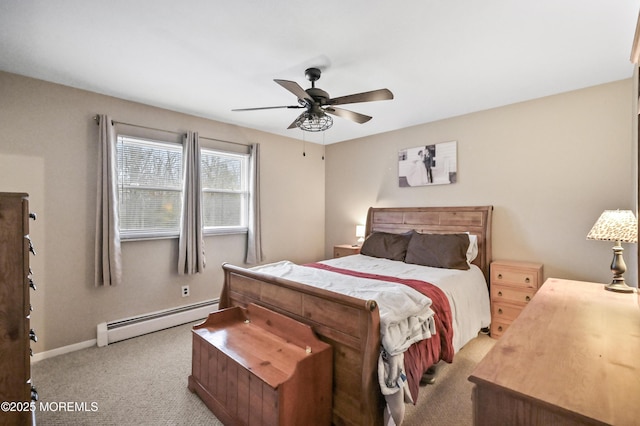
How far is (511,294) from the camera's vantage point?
2.96m

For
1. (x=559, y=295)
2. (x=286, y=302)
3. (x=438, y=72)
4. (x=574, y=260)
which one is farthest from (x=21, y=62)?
(x=574, y=260)

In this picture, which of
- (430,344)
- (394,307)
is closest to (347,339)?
(394,307)

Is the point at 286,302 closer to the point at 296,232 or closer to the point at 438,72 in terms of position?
the point at 438,72

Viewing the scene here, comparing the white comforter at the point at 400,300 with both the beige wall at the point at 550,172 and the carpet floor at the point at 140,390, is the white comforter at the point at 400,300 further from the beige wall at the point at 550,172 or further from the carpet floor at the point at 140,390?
the beige wall at the point at 550,172

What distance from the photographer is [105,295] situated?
296 cm

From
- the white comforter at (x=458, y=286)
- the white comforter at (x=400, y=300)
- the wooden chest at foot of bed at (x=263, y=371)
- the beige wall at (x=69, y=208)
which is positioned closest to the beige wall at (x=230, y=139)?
the beige wall at (x=69, y=208)

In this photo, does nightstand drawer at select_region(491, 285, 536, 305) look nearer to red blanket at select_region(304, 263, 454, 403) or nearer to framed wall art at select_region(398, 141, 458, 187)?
red blanket at select_region(304, 263, 454, 403)

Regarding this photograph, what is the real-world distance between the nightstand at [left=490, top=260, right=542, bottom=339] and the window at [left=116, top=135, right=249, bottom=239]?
123 inches

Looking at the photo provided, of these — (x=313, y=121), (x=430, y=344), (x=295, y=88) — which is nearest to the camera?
(x=430, y=344)

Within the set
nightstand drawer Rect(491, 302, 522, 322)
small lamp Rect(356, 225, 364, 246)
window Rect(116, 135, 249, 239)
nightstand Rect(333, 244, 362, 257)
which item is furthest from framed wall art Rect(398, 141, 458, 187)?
window Rect(116, 135, 249, 239)

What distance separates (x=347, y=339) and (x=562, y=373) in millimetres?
991

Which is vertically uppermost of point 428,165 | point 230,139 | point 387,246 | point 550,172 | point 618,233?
point 230,139

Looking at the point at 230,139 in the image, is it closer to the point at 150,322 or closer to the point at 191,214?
the point at 191,214

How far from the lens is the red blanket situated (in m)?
1.74
